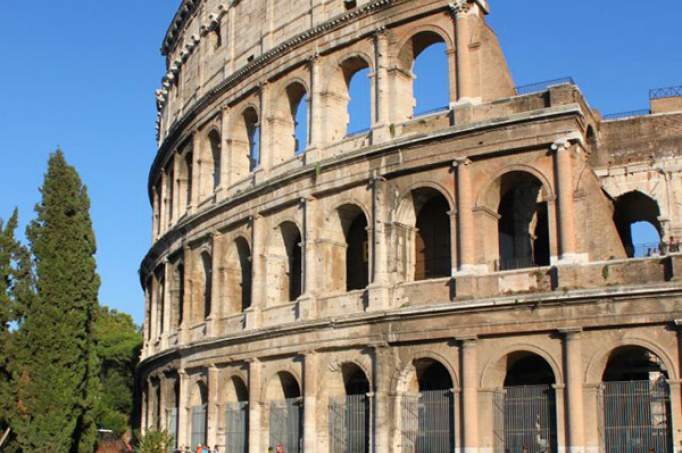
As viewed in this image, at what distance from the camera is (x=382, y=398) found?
68.2 feet

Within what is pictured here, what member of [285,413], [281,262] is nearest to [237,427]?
[285,413]

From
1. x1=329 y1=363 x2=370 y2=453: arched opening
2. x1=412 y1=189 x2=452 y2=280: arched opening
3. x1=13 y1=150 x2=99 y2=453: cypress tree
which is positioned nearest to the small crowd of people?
x1=13 y1=150 x2=99 y2=453: cypress tree

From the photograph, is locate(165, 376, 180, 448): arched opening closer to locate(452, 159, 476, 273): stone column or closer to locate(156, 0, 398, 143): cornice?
locate(156, 0, 398, 143): cornice

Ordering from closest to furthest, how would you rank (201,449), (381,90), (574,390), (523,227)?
1. (574,390)
2. (523,227)
3. (381,90)
4. (201,449)

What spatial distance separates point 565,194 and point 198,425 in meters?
12.7

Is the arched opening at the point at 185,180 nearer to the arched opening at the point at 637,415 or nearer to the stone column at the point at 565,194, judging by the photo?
the stone column at the point at 565,194

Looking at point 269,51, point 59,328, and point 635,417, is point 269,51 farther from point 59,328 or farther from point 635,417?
point 635,417

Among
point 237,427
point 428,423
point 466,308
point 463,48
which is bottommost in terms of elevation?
point 237,427

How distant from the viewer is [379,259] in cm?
2173

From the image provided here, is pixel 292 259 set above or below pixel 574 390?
above

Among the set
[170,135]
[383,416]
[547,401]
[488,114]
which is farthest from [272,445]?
[170,135]

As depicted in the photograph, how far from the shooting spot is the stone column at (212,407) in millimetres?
25797

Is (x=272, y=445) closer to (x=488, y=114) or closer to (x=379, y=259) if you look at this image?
(x=379, y=259)

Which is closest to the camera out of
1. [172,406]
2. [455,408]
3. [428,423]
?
[455,408]
